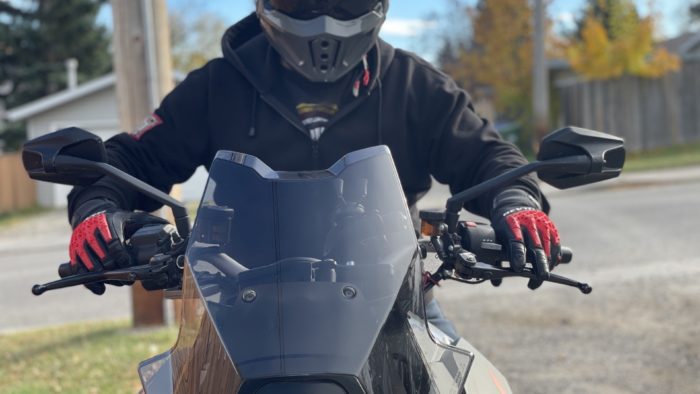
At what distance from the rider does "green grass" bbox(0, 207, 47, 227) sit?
58.5 feet

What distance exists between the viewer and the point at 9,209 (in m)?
22.9

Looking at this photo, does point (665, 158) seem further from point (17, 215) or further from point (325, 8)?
point (325, 8)

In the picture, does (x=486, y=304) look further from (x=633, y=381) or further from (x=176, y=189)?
(x=176, y=189)

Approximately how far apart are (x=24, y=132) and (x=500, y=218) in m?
27.5

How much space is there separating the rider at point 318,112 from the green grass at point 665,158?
16966 mm

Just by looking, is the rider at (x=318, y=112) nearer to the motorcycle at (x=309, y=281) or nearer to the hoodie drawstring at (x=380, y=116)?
the hoodie drawstring at (x=380, y=116)

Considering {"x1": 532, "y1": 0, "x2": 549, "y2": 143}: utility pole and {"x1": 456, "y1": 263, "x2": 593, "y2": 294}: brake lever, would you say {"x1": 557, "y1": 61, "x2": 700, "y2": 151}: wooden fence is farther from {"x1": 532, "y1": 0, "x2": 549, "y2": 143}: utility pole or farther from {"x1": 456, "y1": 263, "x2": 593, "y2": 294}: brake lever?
{"x1": 456, "y1": 263, "x2": 593, "y2": 294}: brake lever

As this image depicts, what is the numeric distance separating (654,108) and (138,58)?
2058 cm

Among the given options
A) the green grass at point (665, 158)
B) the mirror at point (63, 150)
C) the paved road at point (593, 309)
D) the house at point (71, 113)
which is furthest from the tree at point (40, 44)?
the mirror at point (63, 150)

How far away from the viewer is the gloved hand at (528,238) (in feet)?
6.25

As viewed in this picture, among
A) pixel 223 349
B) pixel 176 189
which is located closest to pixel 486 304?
pixel 176 189

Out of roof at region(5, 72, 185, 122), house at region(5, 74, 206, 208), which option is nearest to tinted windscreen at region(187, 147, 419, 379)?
roof at region(5, 72, 185, 122)

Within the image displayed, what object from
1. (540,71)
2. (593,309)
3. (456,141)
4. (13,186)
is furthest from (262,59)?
(13,186)

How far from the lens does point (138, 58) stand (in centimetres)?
624
